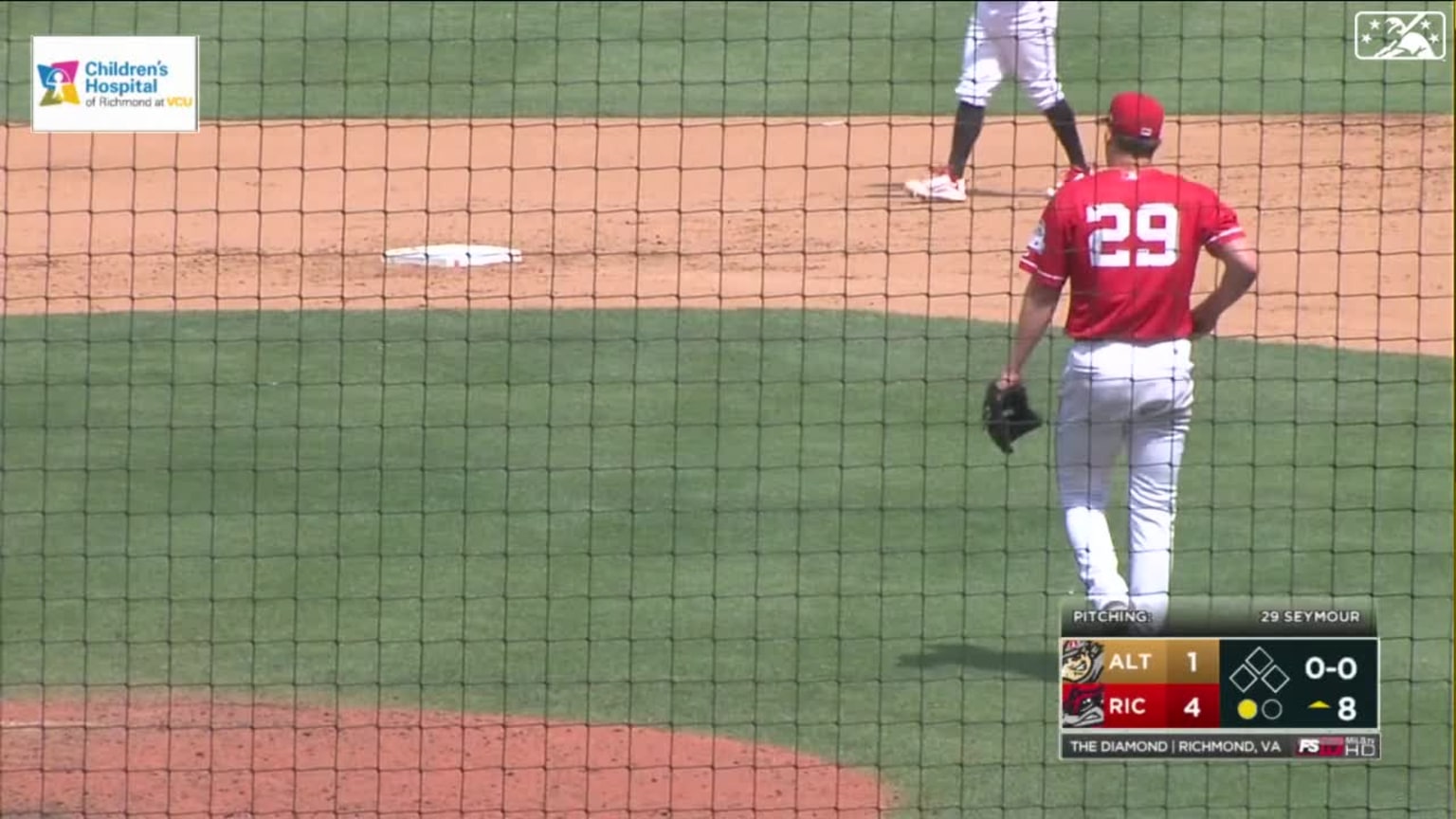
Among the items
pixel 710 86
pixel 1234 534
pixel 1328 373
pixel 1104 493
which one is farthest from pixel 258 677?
pixel 710 86

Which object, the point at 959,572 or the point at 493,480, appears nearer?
the point at 959,572

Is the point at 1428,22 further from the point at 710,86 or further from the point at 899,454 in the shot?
the point at 899,454

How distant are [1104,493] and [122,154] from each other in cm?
903

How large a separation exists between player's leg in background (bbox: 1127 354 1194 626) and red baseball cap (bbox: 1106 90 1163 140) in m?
0.75

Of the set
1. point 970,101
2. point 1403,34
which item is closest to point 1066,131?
point 970,101

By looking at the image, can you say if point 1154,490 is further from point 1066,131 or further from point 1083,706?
point 1066,131

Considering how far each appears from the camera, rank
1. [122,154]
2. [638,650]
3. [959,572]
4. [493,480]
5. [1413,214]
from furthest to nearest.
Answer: [122,154] < [1413,214] < [493,480] < [959,572] < [638,650]

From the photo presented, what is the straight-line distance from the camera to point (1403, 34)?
17.1 m

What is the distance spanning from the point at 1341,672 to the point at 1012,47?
7.45 meters

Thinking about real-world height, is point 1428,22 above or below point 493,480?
above

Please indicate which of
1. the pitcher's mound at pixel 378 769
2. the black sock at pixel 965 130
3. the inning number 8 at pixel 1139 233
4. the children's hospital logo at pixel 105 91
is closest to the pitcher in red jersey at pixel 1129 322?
the inning number 8 at pixel 1139 233

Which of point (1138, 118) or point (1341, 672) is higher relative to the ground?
point (1138, 118)

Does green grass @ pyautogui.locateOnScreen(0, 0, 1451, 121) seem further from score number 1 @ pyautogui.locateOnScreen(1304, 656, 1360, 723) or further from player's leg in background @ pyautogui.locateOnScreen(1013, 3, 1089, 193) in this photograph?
score number 1 @ pyautogui.locateOnScreen(1304, 656, 1360, 723)

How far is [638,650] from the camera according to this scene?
9.09 meters
